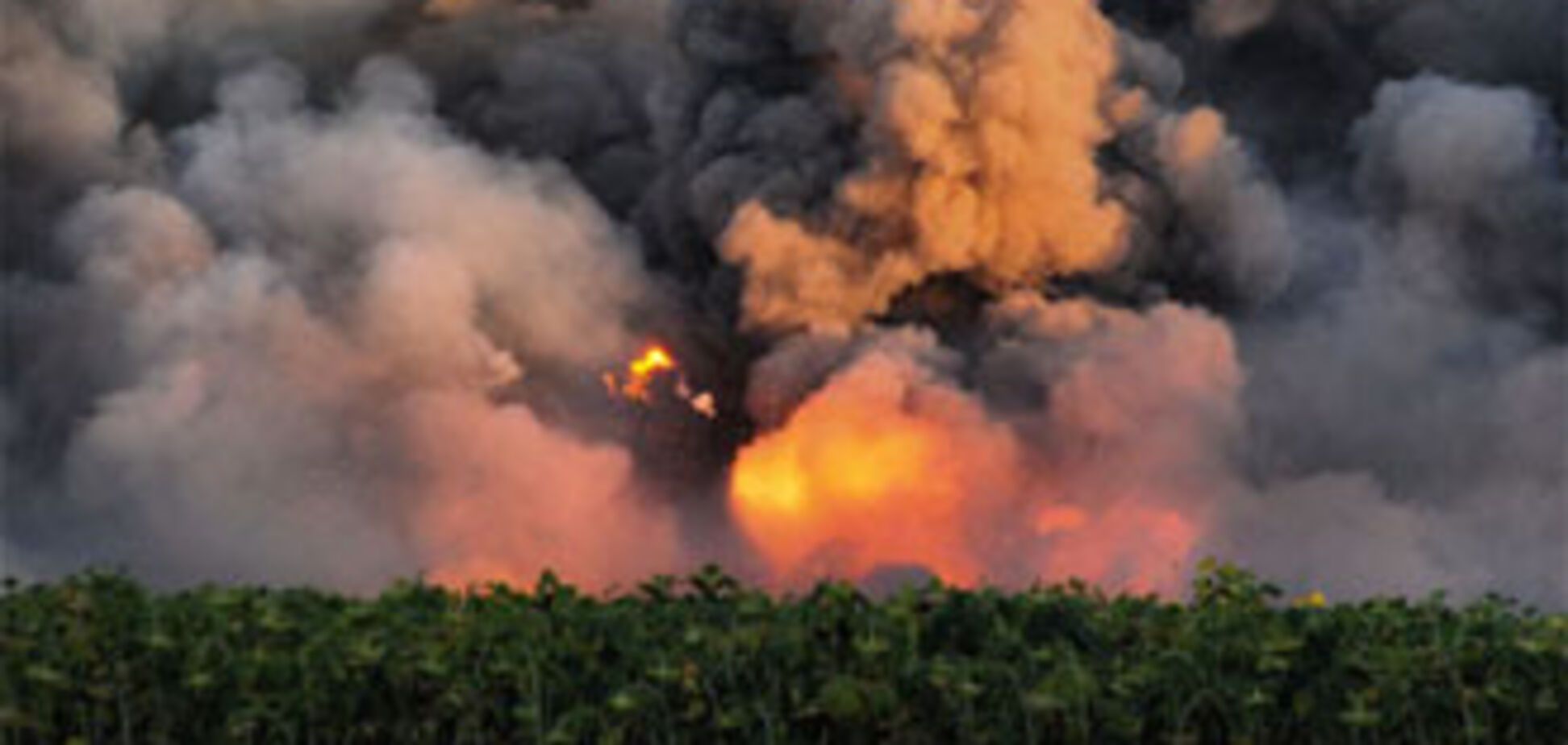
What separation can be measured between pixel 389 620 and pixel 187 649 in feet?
2.76

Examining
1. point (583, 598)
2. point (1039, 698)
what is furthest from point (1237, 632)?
point (583, 598)

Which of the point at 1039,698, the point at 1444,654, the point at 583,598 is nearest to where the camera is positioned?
the point at 1039,698

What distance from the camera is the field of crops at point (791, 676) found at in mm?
7574

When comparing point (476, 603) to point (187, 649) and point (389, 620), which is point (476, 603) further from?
point (187, 649)

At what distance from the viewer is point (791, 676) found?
25.5 feet

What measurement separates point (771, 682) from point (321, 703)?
1.81 metres

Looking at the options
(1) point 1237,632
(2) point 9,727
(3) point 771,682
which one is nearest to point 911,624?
(3) point 771,682

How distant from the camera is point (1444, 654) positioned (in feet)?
25.7

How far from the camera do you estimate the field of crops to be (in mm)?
7574

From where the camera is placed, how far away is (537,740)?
24.5 ft

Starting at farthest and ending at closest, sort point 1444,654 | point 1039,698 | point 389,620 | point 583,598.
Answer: point 583,598 < point 389,620 < point 1444,654 < point 1039,698

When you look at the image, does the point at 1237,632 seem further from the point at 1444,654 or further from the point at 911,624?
the point at 911,624

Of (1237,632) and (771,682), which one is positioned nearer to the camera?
(771,682)

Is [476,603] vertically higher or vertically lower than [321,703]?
higher
